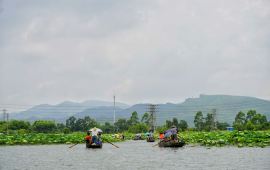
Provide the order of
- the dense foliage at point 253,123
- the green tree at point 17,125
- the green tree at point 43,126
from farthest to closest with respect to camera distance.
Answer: the green tree at point 43,126, the green tree at point 17,125, the dense foliage at point 253,123

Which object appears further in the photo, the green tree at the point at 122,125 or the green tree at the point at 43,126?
the green tree at the point at 122,125

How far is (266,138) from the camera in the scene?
4006 cm

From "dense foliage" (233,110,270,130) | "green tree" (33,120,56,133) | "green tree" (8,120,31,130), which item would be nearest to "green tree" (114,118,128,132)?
"green tree" (33,120,56,133)

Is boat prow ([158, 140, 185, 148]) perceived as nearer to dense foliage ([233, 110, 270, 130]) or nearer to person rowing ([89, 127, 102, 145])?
person rowing ([89, 127, 102, 145])

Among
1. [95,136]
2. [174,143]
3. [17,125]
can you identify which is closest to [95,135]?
[95,136]

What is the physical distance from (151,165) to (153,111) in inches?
2748

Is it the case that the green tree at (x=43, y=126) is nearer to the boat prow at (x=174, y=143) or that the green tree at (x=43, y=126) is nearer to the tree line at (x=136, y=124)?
the tree line at (x=136, y=124)

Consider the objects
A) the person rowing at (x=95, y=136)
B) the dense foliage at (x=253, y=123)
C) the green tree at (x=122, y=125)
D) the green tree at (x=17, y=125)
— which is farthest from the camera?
the green tree at (x=122, y=125)

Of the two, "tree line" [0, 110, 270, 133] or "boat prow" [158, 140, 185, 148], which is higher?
"tree line" [0, 110, 270, 133]

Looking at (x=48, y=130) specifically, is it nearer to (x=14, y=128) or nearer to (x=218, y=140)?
(x=14, y=128)

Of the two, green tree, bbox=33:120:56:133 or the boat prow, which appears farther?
green tree, bbox=33:120:56:133

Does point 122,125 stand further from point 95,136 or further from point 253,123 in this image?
point 95,136

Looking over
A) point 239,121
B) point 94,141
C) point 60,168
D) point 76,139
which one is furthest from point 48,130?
point 60,168

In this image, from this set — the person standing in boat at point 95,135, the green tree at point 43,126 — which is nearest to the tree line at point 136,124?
the green tree at point 43,126
